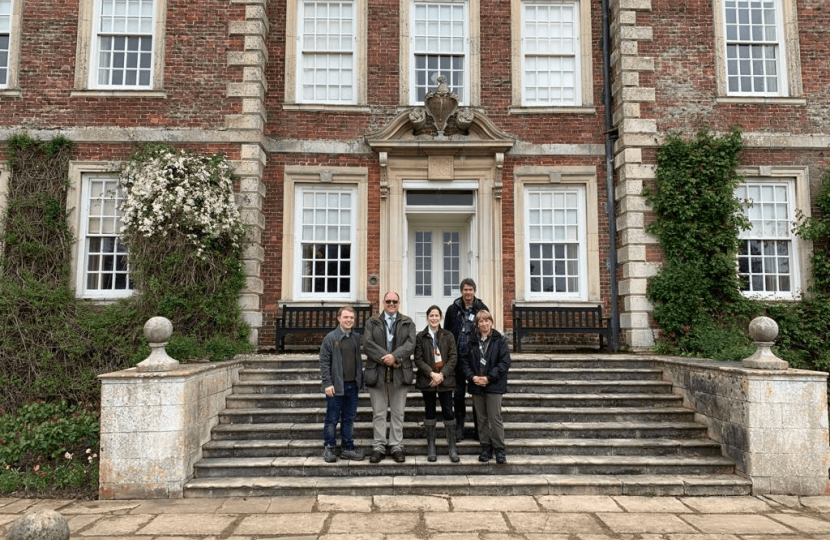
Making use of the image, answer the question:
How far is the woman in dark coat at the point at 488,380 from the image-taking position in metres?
6.15

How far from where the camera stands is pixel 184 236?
872 centimetres

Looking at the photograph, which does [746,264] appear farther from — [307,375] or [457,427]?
[307,375]

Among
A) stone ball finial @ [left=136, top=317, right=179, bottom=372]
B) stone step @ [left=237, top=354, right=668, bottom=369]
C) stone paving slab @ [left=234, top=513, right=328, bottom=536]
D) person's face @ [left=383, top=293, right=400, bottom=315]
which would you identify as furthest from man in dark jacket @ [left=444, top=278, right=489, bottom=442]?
stone ball finial @ [left=136, top=317, right=179, bottom=372]

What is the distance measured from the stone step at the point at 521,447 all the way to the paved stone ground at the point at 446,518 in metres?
0.78

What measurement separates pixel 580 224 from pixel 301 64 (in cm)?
598

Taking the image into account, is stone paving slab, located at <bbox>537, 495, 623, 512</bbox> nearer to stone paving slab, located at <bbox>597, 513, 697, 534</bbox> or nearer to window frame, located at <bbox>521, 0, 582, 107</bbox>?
stone paving slab, located at <bbox>597, 513, 697, 534</bbox>

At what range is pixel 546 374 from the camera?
8.09 meters

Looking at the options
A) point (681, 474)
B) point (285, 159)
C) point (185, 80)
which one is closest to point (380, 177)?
point (285, 159)

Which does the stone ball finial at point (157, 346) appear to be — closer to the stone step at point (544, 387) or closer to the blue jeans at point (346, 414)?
the stone step at point (544, 387)

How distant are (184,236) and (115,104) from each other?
2.97 metres

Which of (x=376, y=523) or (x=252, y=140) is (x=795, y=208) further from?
(x=252, y=140)

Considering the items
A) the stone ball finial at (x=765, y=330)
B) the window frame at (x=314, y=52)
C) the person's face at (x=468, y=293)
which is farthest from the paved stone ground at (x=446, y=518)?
the window frame at (x=314, y=52)

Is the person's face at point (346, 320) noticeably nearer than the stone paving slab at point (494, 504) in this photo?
No

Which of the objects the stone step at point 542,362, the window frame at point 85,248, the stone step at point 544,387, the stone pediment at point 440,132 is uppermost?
the stone pediment at point 440,132
